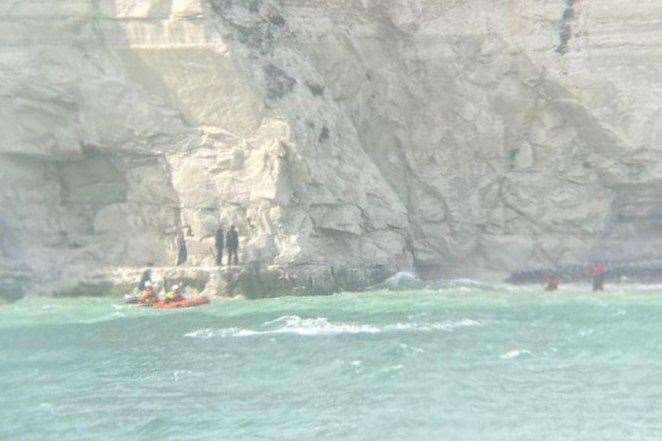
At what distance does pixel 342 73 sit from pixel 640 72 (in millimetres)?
Answer: 7318

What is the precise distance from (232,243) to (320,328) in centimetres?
655

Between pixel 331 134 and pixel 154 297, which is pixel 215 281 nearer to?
pixel 154 297

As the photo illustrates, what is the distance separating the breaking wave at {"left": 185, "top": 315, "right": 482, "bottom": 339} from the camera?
2161 cm

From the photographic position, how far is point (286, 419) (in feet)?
49.4

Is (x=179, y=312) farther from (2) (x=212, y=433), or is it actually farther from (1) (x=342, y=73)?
(2) (x=212, y=433)

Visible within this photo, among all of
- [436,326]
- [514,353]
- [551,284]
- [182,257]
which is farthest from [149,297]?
[514,353]

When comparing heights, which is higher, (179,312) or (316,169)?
(316,169)

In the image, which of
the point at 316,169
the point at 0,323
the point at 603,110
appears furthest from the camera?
the point at 603,110

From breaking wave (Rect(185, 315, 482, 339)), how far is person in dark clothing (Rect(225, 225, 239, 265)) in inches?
202

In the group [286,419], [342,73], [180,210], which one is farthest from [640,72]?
[286,419]

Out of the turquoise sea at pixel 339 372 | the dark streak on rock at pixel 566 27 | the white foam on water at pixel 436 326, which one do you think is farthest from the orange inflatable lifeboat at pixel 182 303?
the dark streak on rock at pixel 566 27

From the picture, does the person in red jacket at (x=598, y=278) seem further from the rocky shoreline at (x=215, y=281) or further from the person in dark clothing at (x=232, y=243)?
the person in dark clothing at (x=232, y=243)

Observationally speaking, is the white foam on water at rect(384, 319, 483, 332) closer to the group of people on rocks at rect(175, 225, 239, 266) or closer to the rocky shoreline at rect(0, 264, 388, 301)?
the rocky shoreline at rect(0, 264, 388, 301)

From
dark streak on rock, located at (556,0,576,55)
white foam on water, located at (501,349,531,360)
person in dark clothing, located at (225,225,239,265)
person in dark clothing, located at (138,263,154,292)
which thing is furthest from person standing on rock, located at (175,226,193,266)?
white foam on water, located at (501,349,531,360)
